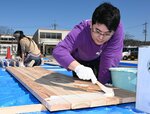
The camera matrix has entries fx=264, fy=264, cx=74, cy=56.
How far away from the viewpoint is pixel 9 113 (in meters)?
1.58

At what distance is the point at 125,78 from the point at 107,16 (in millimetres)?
566

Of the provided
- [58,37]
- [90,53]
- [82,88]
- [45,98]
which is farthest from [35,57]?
[58,37]

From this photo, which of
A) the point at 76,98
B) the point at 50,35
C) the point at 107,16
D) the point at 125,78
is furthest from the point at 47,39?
the point at 76,98

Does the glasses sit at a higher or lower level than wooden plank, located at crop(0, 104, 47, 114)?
higher

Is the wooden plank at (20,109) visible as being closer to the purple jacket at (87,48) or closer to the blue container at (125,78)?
the purple jacket at (87,48)

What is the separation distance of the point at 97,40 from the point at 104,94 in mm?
502

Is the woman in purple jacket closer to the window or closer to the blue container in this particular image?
the blue container

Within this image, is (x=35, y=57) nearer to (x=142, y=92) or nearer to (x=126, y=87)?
(x=126, y=87)

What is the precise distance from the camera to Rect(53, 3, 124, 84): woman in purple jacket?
2049 millimetres

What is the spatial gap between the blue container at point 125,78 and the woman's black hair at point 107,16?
1.25ft

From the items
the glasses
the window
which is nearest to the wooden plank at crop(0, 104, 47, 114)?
the glasses

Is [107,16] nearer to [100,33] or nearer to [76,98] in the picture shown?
[100,33]

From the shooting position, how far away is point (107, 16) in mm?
2020

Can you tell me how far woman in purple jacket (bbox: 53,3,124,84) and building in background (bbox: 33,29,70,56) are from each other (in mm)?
38266
